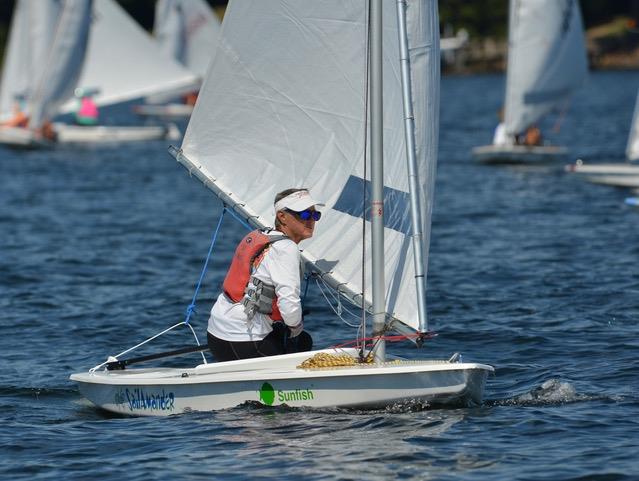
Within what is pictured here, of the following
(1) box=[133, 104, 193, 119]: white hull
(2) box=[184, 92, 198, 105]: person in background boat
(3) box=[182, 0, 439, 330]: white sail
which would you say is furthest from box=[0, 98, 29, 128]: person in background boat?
(3) box=[182, 0, 439, 330]: white sail

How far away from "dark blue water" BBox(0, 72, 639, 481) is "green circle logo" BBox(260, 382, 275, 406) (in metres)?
0.08

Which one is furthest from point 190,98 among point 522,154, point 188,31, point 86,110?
point 522,154

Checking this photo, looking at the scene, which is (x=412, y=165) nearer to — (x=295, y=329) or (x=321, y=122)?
(x=321, y=122)

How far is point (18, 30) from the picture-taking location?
41.6m

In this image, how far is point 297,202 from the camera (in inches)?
367

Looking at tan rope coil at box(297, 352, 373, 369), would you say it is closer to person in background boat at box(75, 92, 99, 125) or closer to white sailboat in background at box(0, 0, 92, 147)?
white sailboat in background at box(0, 0, 92, 147)

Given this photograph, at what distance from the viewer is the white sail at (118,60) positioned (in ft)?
150

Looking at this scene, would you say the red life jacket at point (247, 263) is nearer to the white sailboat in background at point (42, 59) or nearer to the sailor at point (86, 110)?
the white sailboat in background at point (42, 59)

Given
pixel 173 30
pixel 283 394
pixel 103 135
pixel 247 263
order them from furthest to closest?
pixel 173 30 → pixel 103 135 → pixel 247 263 → pixel 283 394

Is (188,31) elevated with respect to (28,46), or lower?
elevated

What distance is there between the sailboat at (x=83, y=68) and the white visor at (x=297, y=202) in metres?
30.7

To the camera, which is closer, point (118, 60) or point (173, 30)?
point (118, 60)

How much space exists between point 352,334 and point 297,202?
4350mm

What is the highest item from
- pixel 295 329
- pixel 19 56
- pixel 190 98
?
pixel 19 56
